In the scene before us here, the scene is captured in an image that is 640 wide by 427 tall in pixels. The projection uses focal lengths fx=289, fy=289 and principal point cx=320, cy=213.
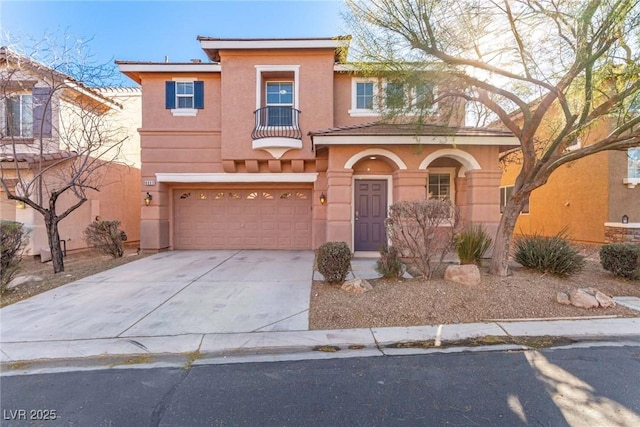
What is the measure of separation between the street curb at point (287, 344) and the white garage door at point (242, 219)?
7354mm

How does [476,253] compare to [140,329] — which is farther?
[476,253]

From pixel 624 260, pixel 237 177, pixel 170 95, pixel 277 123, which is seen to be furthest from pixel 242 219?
pixel 624 260

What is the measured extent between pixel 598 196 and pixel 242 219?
532 inches

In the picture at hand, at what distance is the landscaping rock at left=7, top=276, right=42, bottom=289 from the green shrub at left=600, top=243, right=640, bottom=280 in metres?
12.9

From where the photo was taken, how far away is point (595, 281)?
6.21 meters

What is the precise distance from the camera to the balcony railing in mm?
10081

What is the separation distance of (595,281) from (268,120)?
10.1 metres

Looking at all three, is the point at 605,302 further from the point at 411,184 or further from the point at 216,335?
the point at 216,335

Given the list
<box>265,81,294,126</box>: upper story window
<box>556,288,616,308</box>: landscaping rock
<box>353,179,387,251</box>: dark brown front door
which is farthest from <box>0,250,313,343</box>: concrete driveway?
<box>265,81,294,126</box>: upper story window

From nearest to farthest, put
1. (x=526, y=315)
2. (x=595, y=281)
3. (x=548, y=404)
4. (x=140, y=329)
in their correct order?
(x=548, y=404)
(x=140, y=329)
(x=526, y=315)
(x=595, y=281)

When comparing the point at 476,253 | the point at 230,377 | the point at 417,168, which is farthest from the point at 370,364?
the point at 417,168

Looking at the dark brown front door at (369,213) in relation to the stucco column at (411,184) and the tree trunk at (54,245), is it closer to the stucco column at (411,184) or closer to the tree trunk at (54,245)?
the stucco column at (411,184)

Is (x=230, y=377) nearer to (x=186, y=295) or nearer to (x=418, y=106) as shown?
(x=186, y=295)

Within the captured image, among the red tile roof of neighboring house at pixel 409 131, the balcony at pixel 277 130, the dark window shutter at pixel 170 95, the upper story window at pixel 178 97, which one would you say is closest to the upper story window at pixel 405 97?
the red tile roof of neighboring house at pixel 409 131
